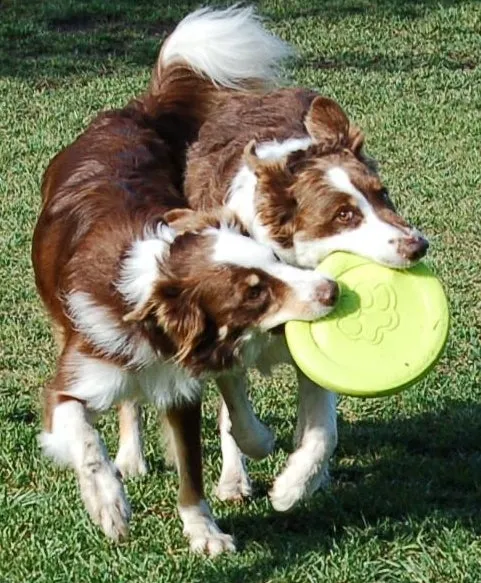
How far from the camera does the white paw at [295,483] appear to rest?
539 cm

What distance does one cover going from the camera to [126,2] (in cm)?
1786

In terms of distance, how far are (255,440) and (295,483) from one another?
0.49 metres

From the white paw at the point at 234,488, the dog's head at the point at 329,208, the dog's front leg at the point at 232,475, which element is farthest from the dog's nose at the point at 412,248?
the white paw at the point at 234,488

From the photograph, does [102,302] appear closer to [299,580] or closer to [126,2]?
[299,580]

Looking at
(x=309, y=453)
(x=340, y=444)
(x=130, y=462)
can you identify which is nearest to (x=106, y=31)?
(x=340, y=444)

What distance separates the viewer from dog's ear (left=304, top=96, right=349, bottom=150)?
Answer: 18.7ft

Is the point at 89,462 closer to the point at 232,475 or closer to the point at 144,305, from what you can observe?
the point at 144,305

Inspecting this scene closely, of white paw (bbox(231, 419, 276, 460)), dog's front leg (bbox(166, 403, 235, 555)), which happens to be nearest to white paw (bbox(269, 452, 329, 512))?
dog's front leg (bbox(166, 403, 235, 555))

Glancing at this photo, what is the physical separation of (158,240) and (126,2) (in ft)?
43.5

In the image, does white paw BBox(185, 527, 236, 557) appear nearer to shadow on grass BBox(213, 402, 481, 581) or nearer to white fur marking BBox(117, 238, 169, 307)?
shadow on grass BBox(213, 402, 481, 581)

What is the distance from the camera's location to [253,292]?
4871 millimetres

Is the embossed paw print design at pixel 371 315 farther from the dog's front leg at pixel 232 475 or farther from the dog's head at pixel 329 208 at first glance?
the dog's front leg at pixel 232 475

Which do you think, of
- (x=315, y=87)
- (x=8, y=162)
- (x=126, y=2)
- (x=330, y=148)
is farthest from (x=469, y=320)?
(x=126, y=2)

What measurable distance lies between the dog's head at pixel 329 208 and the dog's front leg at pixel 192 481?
831 millimetres
